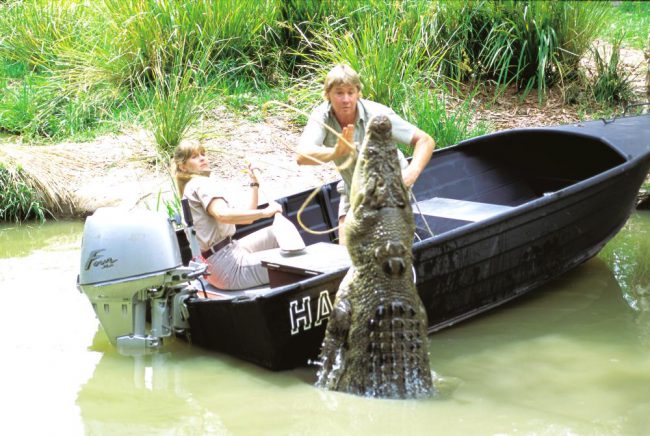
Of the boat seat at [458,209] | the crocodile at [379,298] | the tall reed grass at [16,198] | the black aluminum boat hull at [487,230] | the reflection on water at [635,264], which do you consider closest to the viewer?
the crocodile at [379,298]

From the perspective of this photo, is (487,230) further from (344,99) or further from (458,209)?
(344,99)

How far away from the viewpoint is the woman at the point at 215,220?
5148 millimetres

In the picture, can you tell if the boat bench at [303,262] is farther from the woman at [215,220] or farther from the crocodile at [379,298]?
the crocodile at [379,298]

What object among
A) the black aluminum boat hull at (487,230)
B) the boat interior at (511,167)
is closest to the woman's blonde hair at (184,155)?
the black aluminum boat hull at (487,230)


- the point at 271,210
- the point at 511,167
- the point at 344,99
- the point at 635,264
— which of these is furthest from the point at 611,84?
the point at 271,210

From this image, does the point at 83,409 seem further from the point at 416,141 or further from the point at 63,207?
the point at 63,207

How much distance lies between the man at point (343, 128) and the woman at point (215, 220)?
38cm

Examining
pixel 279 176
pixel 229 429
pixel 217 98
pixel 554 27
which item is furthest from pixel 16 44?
pixel 229 429

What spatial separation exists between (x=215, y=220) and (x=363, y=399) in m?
1.44

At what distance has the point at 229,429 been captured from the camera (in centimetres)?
424

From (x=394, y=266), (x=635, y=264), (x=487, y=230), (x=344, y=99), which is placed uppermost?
(x=344, y=99)

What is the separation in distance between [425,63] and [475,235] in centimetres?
433

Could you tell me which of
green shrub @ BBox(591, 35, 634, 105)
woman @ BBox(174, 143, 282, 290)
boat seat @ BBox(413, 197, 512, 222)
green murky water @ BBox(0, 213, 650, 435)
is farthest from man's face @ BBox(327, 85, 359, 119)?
green shrub @ BBox(591, 35, 634, 105)

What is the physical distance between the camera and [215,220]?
5.26 m
